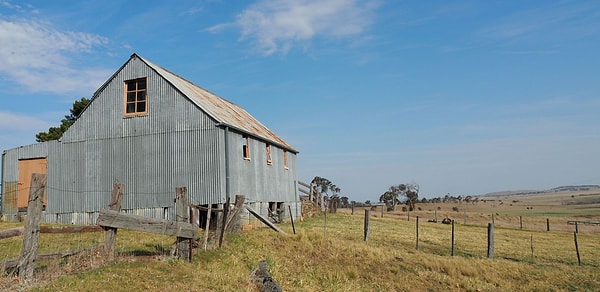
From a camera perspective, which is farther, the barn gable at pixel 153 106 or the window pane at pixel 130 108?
the window pane at pixel 130 108

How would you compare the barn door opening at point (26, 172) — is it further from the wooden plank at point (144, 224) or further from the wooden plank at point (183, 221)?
the wooden plank at point (144, 224)

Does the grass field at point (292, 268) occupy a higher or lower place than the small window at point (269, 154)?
lower

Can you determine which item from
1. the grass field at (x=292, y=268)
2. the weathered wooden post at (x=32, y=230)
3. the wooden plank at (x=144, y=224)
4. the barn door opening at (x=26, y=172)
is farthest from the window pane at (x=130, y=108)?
the weathered wooden post at (x=32, y=230)

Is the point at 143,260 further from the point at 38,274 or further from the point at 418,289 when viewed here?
the point at 418,289

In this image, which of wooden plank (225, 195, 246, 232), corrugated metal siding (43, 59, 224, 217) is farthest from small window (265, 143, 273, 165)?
wooden plank (225, 195, 246, 232)

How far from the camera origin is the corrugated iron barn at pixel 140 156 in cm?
2147

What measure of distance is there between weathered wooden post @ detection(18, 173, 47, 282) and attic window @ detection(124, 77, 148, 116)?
15.2 meters

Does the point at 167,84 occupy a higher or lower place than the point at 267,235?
higher

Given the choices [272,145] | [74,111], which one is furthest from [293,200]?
[74,111]

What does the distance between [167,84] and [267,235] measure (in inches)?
395

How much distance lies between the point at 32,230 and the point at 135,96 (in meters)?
15.9

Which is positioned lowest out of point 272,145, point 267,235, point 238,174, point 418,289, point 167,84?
point 418,289

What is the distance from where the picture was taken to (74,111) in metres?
40.1

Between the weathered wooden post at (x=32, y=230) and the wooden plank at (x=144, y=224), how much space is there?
123cm
